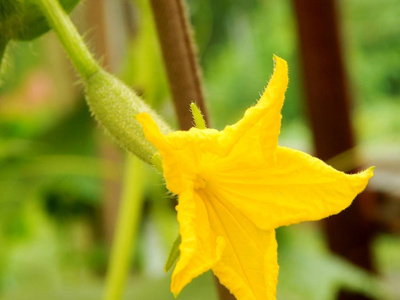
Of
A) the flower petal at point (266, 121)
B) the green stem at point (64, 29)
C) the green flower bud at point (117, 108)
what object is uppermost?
the green stem at point (64, 29)

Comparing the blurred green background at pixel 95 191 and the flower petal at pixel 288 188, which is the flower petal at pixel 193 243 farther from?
the blurred green background at pixel 95 191

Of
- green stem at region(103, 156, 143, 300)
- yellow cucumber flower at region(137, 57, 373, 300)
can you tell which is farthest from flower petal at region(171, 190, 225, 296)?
green stem at region(103, 156, 143, 300)

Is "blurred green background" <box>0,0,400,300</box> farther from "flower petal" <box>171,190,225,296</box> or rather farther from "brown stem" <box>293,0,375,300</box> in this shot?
"flower petal" <box>171,190,225,296</box>

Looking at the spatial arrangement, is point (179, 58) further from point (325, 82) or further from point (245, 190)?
point (325, 82)

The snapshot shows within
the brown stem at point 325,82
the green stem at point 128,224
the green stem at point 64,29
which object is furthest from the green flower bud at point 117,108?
the brown stem at point 325,82

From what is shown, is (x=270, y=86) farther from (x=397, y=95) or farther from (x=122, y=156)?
(x=397, y=95)

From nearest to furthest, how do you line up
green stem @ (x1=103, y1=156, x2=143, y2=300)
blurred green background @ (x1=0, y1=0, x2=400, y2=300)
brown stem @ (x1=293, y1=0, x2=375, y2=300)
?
green stem @ (x1=103, y1=156, x2=143, y2=300)
blurred green background @ (x1=0, y1=0, x2=400, y2=300)
brown stem @ (x1=293, y1=0, x2=375, y2=300)

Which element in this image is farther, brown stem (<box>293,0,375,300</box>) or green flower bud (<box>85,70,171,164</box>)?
brown stem (<box>293,0,375,300</box>)
